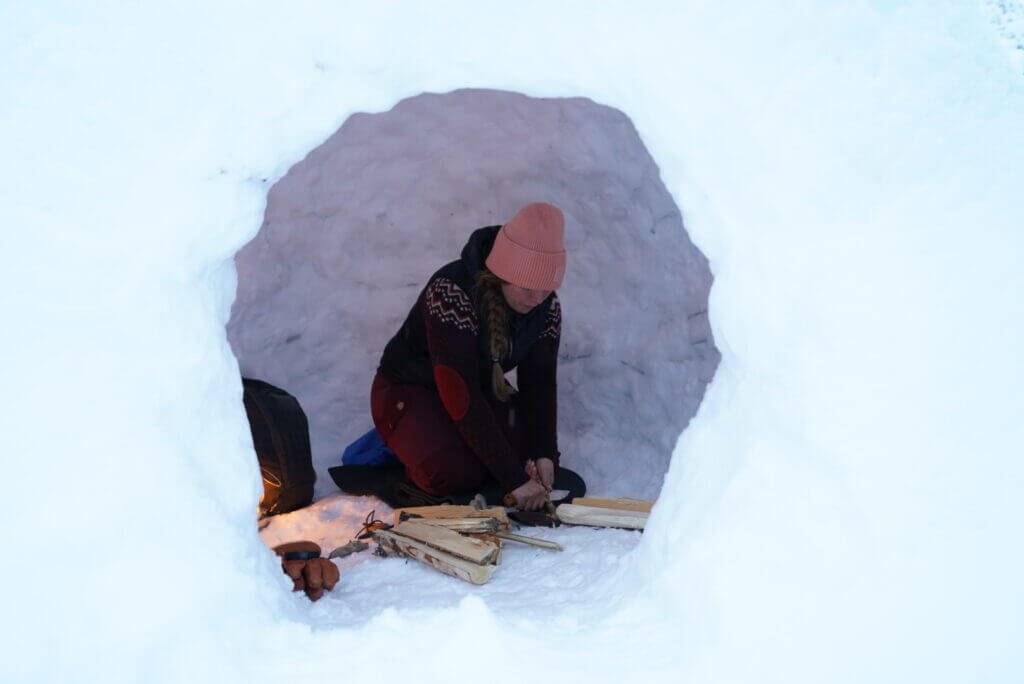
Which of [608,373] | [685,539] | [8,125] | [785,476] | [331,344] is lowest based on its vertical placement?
[331,344]

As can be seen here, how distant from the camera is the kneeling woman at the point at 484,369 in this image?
2.64 metres

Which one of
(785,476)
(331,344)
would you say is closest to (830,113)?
(785,476)

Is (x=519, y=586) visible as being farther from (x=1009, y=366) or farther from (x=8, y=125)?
(x=8, y=125)

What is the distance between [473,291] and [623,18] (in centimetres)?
128

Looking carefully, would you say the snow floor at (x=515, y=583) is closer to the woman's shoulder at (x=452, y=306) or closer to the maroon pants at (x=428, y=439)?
the maroon pants at (x=428, y=439)

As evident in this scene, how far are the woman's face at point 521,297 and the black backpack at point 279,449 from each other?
0.92m

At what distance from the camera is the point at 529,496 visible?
A: 9.20 feet

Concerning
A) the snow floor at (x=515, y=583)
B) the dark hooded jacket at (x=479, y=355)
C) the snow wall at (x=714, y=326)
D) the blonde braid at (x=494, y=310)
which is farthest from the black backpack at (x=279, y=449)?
the snow wall at (x=714, y=326)

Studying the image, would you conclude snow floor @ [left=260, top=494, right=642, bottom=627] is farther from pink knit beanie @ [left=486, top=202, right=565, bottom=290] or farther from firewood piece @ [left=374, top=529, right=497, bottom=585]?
pink knit beanie @ [left=486, top=202, right=565, bottom=290]

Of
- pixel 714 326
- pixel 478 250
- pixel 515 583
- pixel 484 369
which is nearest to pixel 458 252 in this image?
pixel 484 369

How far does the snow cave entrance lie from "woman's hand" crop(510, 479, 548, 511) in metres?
0.60

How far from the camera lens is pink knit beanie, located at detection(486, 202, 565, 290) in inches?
102

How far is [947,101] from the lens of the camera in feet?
4.97

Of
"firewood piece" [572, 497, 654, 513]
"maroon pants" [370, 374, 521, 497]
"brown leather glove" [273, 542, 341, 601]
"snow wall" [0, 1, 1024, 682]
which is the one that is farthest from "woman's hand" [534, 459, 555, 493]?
"snow wall" [0, 1, 1024, 682]
